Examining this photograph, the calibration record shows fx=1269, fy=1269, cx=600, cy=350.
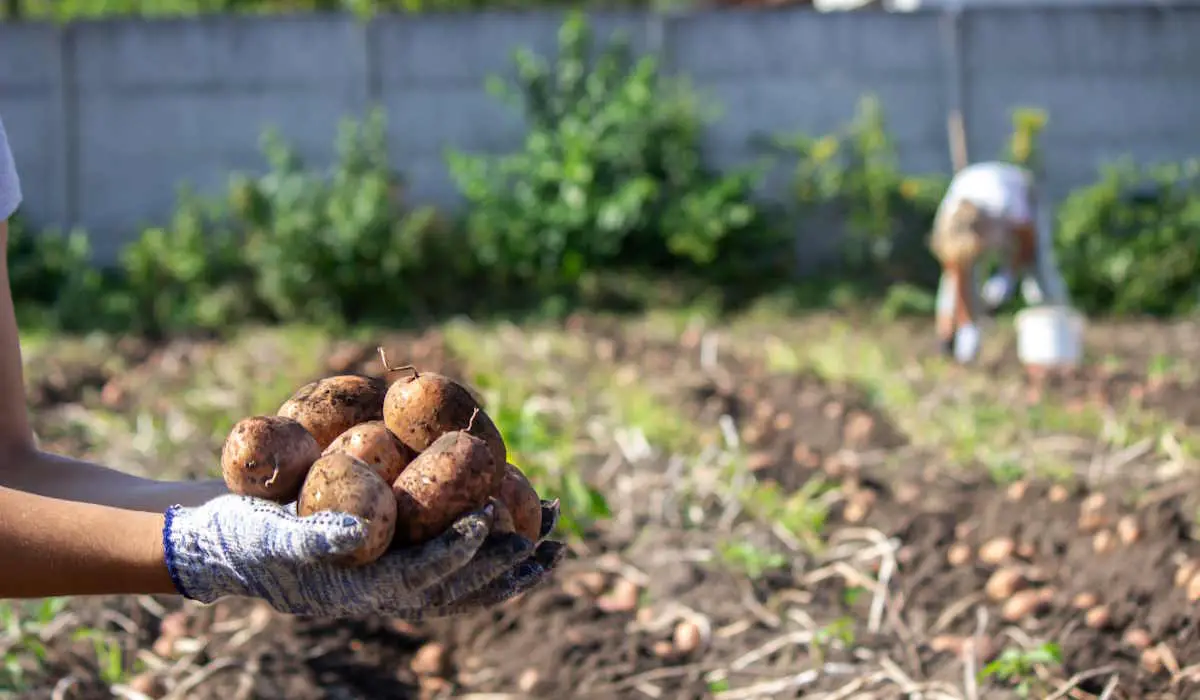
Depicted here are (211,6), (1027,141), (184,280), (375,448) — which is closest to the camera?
(375,448)

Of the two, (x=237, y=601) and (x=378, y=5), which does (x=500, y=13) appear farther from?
(x=378, y=5)

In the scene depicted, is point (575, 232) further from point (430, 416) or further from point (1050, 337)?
point (430, 416)

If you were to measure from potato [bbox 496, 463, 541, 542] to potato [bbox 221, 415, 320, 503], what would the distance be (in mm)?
263

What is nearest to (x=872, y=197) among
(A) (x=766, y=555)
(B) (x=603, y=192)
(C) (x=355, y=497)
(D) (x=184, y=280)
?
(B) (x=603, y=192)

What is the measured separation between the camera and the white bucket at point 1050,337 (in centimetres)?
533

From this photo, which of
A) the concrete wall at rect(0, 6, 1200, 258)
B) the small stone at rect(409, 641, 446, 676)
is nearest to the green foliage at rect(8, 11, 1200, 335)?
the concrete wall at rect(0, 6, 1200, 258)

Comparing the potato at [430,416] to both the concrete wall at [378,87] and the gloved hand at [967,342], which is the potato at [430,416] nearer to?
the gloved hand at [967,342]

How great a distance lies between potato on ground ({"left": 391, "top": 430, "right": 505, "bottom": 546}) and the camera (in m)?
1.57

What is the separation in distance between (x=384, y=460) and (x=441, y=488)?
163 mm

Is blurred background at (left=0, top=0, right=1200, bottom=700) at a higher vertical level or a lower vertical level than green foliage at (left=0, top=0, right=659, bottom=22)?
lower

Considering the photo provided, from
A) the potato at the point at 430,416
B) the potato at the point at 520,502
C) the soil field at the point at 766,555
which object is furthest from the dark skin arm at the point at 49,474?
the soil field at the point at 766,555

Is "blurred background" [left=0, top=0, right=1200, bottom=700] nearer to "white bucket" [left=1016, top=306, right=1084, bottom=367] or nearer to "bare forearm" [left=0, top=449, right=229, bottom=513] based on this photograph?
"white bucket" [left=1016, top=306, right=1084, bottom=367]

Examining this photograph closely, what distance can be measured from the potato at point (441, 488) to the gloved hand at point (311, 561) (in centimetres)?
3

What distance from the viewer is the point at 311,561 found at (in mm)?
1441
